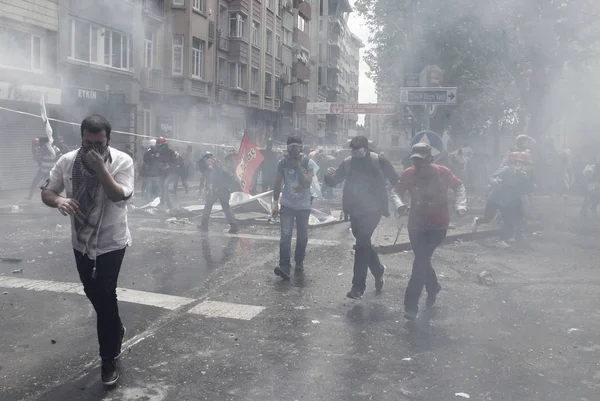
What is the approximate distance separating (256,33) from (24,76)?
58.8 feet

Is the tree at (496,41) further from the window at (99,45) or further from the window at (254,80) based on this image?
the window at (254,80)

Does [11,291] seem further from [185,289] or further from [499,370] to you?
[499,370]

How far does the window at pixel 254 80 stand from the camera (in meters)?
31.3

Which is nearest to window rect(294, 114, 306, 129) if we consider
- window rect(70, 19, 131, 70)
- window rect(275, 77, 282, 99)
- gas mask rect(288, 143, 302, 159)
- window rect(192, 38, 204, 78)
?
window rect(275, 77, 282, 99)

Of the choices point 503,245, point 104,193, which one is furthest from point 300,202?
point 503,245

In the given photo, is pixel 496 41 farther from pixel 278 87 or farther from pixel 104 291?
pixel 278 87

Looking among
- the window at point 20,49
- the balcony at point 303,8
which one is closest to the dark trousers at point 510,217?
the window at point 20,49

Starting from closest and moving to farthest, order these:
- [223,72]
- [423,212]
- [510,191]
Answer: [423,212]
[510,191]
[223,72]

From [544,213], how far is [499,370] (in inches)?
410

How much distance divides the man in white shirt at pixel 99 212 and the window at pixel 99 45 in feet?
51.5

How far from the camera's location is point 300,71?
3944 centimetres

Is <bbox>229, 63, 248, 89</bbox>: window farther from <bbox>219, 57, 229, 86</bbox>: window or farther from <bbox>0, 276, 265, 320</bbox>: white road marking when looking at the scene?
<bbox>0, 276, 265, 320</bbox>: white road marking

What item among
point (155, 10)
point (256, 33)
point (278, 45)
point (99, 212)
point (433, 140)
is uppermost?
point (278, 45)

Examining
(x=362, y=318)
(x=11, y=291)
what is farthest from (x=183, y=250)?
(x=362, y=318)
